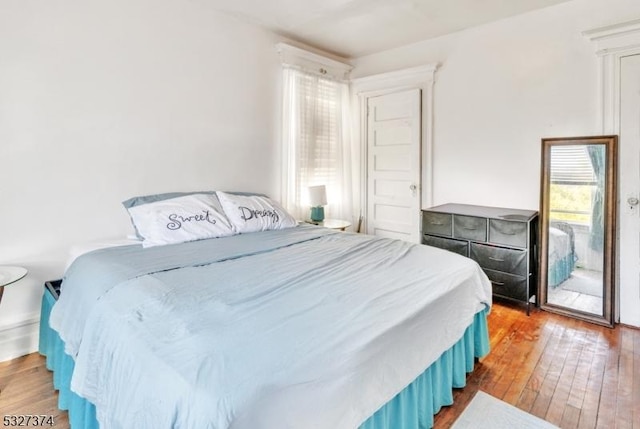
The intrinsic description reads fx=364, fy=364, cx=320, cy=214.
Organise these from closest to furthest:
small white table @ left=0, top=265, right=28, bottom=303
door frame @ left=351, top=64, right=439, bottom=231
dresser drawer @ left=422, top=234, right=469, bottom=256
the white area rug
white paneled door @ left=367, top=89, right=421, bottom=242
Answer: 1. the white area rug
2. small white table @ left=0, top=265, right=28, bottom=303
3. dresser drawer @ left=422, top=234, right=469, bottom=256
4. door frame @ left=351, top=64, right=439, bottom=231
5. white paneled door @ left=367, top=89, right=421, bottom=242

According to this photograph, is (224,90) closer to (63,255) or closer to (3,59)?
(3,59)

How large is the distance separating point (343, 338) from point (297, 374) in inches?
9.0

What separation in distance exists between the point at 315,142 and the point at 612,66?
261 centimetres

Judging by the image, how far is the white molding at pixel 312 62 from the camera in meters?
3.63

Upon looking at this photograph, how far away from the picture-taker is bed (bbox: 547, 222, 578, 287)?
2.89 metres

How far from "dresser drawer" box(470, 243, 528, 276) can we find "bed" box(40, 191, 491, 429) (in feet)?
3.43

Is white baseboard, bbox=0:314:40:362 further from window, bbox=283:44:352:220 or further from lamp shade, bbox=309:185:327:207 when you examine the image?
lamp shade, bbox=309:185:327:207

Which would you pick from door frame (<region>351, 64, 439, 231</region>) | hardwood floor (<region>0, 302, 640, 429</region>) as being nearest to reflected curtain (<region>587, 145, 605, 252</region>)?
hardwood floor (<region>0, 302, 640, 429</region>)

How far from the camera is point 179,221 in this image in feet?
8.11

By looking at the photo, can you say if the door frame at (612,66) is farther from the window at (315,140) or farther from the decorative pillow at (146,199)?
the decorative pillow at (146,199)

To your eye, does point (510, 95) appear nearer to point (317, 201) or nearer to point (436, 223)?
point (436, 223)

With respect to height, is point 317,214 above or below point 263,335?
above

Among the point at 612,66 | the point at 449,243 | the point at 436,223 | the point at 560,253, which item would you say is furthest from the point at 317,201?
the point at 612,66

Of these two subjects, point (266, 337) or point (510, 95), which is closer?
point (266, 337)
